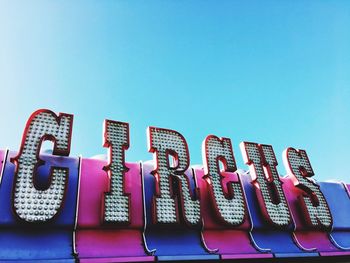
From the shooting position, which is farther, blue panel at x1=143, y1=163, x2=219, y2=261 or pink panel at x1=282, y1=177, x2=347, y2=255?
pink panel at x1=282, y1=177, x2=347, y2=255

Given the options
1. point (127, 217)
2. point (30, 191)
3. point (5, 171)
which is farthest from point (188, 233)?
point (5, 171)

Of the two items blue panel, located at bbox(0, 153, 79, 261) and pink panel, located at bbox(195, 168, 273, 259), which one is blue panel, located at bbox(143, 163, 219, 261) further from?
blue panel, located at bbox(0, 153, 79, 261)

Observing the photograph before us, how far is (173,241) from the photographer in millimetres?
6656

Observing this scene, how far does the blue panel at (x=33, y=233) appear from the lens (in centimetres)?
535

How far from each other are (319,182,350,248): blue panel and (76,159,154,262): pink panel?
19.2 ft

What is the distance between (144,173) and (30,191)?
8.83 ft

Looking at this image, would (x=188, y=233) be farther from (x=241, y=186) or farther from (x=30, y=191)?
(x=30, y=191)

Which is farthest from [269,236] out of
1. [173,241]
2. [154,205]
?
[154,205]

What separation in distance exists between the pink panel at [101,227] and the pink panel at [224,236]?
64.7 inches

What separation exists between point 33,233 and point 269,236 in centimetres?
556

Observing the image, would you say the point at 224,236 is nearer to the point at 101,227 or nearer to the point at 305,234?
the point at 305,234

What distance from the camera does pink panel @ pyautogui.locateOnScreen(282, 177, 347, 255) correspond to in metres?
8.05

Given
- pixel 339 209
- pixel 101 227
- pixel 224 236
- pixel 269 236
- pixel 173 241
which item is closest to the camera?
pixel 101 227

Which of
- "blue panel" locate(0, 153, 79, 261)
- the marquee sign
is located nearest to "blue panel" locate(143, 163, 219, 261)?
the marquee sign
